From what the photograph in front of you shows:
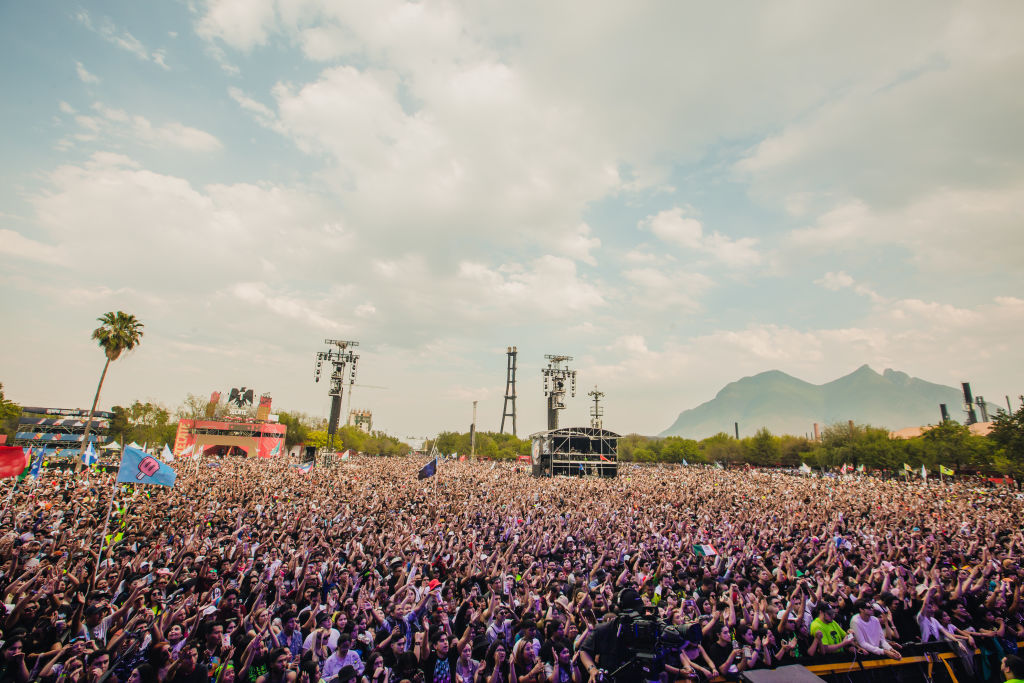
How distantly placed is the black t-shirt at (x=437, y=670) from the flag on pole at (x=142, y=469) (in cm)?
966

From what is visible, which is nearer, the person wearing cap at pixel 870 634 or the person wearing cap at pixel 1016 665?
the person wearing cap at pixel 1016 665

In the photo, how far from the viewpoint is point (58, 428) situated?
8281cm

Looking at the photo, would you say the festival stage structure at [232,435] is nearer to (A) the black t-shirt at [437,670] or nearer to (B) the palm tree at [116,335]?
(B) the palm tree at [116,335]

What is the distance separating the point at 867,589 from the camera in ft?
30.6

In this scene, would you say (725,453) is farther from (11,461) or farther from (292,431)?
(11,461)

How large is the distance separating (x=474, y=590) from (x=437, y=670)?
2.54 m

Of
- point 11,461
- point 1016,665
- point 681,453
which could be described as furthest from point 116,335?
point 681,453

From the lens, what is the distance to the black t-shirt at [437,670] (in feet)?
20.3

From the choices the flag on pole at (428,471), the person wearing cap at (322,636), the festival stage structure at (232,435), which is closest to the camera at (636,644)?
the person wearing cap at (322,636)

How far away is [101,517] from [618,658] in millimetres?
17907

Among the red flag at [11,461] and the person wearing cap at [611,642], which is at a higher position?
the red flag at [11,461]

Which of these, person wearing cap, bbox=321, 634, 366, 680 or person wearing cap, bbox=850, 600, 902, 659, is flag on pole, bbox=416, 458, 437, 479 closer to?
person wearing cap, bbox=321, 634, 366, 680

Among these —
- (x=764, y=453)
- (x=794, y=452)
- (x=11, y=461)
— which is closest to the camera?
(x=11, y=461)

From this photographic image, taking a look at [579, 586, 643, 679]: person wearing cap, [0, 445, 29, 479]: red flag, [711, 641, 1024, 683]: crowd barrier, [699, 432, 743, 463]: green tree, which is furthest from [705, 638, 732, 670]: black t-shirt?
[699, 432, 743, 463]: green tree
